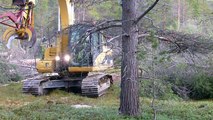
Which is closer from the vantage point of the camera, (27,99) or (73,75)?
(27,99)

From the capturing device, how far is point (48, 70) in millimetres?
12500

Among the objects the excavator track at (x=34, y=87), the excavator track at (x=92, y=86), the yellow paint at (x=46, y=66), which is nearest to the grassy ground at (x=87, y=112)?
the excavator track at (x=92, y=86)

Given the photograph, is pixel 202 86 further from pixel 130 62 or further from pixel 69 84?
pixel 130 62

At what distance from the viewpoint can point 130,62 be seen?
7680 millimetres

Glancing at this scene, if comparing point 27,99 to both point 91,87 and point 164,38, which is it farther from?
point 164,38

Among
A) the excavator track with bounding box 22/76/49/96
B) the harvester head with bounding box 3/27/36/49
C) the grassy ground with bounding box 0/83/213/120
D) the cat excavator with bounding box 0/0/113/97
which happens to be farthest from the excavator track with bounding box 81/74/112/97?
the harvester head with bounding box 3/27/36/49

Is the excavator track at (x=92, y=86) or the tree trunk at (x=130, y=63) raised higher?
the tree trunk at (x=130, y=63)

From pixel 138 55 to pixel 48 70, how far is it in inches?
216

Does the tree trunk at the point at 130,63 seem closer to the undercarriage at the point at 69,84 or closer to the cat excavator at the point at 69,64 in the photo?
the cat excavator at the point at 69,64

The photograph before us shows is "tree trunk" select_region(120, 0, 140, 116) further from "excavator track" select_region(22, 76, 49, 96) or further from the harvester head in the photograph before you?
"excavator track" select_region(22, 76, 49, 96)

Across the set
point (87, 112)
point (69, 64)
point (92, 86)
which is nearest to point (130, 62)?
point (87, 112)

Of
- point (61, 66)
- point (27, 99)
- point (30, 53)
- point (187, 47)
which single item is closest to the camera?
point (187, 47)

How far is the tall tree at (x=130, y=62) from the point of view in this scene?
7688 millimetres

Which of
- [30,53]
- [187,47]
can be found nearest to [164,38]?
[187,47]
